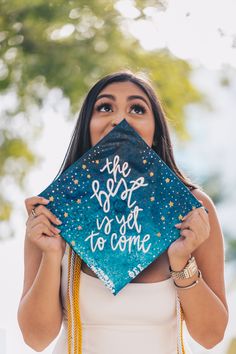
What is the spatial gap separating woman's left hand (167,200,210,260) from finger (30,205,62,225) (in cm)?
25

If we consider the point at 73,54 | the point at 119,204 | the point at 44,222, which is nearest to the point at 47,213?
the point at 44,222

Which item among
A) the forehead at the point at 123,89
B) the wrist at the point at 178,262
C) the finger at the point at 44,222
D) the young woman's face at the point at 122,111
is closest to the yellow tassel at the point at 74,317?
the finger at the point at 44,222

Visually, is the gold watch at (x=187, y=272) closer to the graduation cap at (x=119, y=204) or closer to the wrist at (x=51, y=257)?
the graduation cap at (x=119, y=204)

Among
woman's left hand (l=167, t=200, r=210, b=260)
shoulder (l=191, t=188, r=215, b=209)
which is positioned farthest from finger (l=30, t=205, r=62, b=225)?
shoulder (l=191, t=188, r=215, b=209)

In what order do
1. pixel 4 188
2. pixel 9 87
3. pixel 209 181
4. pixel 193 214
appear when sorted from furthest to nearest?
1. pixel 209 181
2. pixel 4 188
3. pixel 9 87
4. pixel 193 214

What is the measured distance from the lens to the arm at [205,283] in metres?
1.42

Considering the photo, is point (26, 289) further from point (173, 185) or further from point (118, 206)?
point (173, 185)

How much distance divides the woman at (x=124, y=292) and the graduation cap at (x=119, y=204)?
0.03 m

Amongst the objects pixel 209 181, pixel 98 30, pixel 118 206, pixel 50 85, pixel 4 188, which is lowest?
pixel 209 181

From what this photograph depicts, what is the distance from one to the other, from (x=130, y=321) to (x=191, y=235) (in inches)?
8.8

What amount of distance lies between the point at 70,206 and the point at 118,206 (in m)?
0.10

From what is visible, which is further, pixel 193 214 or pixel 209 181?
pixel 209 181

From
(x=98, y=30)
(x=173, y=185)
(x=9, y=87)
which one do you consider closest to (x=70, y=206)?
(x=173, y=185)

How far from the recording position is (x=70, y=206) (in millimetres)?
1468
